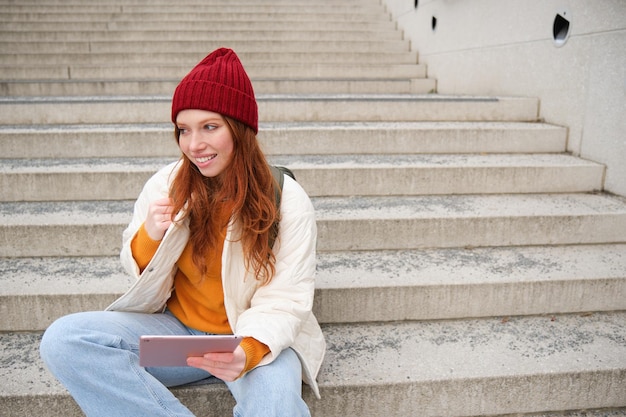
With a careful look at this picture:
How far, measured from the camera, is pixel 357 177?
3084mm

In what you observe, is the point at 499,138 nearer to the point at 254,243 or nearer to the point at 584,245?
the point at 584,245

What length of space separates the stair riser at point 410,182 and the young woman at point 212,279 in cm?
132

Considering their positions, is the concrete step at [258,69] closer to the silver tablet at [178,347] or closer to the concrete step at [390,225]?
the concrete step at [390,225]

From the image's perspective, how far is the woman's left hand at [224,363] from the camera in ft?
4.62

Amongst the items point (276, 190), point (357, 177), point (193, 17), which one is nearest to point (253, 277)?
point (276, 190)

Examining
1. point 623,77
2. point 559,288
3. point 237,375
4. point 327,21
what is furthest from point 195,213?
point 327,21

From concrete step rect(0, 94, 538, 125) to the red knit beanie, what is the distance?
2404mm

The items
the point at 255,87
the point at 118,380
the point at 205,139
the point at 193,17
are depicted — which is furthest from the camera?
the point at 193,17

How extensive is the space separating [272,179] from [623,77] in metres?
2.60

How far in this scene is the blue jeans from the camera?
56.7 inches

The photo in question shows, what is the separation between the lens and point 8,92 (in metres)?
4.73

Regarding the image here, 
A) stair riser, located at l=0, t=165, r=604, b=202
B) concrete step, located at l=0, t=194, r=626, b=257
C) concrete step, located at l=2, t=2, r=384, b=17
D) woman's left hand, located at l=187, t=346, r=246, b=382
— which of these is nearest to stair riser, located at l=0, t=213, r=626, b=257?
concrete step, located at l=0, t=194, r=626, b=257

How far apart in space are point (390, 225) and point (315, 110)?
1.66 meters

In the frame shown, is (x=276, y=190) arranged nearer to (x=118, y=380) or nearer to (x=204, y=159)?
(x=204, y=159)
